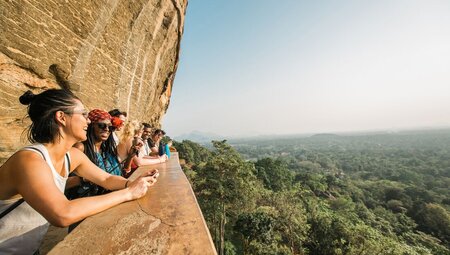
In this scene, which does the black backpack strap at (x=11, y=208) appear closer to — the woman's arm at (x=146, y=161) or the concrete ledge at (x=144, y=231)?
the concrete ledge at (x=144, y=231)

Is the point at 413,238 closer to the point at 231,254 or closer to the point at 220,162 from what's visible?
the point at 231,254

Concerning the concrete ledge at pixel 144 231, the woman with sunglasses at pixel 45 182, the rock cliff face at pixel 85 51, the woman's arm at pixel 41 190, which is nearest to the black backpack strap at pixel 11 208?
the woman with sunglasses at pixel 45 182

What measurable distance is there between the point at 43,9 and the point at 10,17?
0.99 m

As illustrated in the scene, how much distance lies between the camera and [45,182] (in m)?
1.45

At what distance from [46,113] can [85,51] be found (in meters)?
6.68

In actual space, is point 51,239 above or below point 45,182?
below

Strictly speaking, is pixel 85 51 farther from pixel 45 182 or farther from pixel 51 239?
pixel 45 182

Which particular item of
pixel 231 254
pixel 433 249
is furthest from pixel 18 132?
pixel 433 249

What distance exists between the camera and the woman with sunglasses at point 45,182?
56.5 inches

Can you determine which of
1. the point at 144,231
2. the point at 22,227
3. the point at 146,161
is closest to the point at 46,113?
the point at 22,227

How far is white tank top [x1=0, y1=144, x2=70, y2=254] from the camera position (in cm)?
156

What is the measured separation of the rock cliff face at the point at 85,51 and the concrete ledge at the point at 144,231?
19.5 feet

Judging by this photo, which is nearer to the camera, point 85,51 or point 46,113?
point 46,113

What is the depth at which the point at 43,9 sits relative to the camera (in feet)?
18.8
